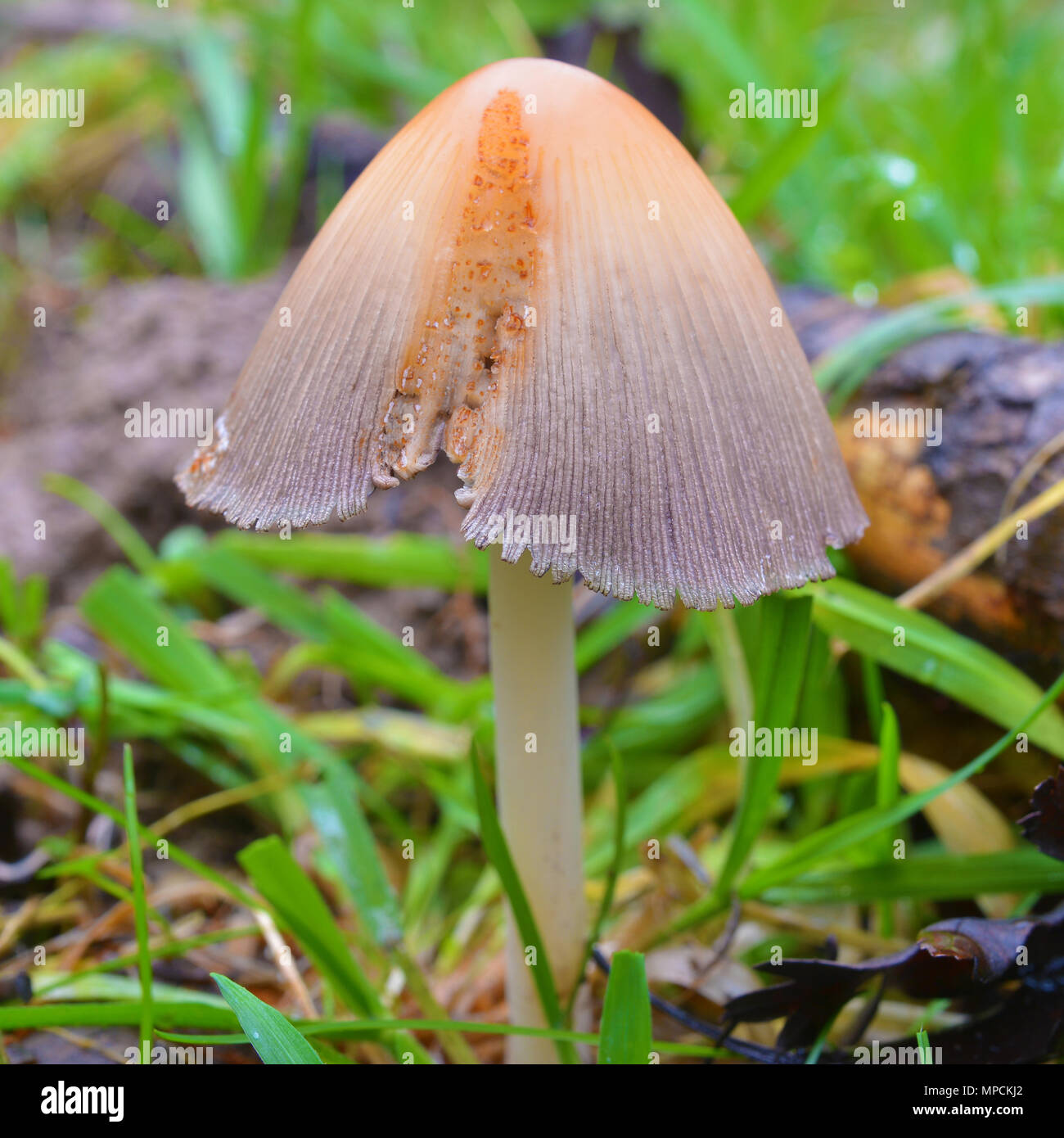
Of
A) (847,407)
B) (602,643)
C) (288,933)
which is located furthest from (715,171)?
(288,933)

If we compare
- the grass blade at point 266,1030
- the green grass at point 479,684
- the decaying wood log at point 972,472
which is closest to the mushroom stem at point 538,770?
the green grass at point 479,684

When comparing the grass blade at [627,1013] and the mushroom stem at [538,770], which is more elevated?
the mushroom stem at [538,770]

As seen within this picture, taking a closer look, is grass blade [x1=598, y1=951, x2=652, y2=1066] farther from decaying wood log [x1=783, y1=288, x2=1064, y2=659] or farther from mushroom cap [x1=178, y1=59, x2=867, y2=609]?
decaying wood log [x1=783, y1=288, x2=1064, y2=659]

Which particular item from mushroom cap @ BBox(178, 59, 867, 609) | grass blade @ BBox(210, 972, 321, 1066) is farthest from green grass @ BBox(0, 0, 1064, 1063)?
mushroom cap @ BBox(178, 59, 867, 609)

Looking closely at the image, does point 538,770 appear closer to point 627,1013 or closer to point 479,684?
point 627,1013

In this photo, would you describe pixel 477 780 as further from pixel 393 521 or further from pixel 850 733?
pixel 393 521

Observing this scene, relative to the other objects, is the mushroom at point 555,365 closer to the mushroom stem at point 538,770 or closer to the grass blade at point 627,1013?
the mushroom stem at point 538,770

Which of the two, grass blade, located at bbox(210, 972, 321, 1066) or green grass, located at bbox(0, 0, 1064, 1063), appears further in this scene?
green grass, located at bbox(0, 0, 1064, 1063)
